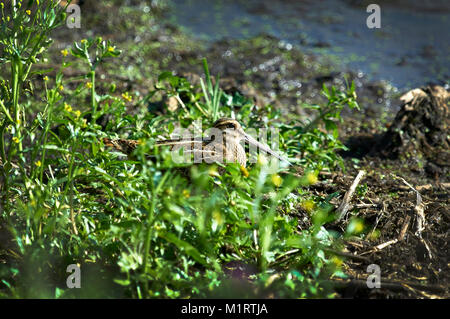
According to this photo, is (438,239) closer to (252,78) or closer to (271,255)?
(271,255)

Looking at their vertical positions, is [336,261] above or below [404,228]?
below

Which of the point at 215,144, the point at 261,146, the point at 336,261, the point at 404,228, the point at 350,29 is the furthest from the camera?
the point at 350,29

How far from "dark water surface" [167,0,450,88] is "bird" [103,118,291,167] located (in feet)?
11.2

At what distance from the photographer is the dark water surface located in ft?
22.1

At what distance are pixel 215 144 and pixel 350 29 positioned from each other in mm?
5147

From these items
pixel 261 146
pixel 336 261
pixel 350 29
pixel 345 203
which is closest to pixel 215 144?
pixel 261 146

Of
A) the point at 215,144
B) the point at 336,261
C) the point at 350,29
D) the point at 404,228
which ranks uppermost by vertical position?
the point at 350,29

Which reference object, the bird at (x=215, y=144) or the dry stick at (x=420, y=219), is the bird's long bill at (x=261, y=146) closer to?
the bird at (x=215, y=144)

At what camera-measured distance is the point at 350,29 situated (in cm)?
778

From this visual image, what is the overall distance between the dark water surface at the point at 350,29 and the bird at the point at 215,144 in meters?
3.42

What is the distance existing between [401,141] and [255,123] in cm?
134

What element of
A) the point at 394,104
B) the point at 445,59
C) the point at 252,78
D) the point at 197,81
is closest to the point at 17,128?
the point at 197,81

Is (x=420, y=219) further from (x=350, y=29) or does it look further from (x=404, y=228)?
(x=350, y=29)

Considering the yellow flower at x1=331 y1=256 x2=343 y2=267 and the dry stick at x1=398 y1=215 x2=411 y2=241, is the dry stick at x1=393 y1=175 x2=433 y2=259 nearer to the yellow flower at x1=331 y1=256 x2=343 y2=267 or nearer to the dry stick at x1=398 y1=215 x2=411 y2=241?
the dry stick at x1=398 y1=215 x2=411 y2=241
